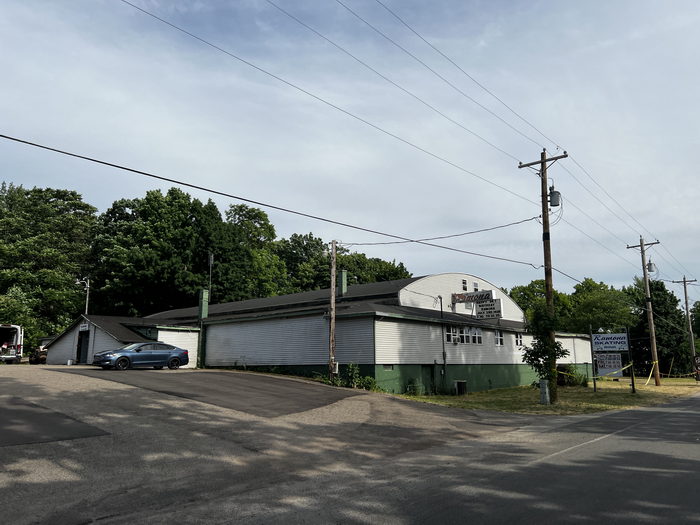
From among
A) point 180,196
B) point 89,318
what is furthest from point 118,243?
point 89,318

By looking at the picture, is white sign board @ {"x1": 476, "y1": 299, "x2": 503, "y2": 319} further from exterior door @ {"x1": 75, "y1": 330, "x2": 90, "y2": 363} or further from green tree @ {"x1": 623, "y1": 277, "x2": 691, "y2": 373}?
green tree @ {"x1": 623, "y1": 277, "x2": 691, "y2": 373}

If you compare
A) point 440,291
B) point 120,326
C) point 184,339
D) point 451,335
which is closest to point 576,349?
point 440,291

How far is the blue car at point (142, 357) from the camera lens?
25094 millimetres

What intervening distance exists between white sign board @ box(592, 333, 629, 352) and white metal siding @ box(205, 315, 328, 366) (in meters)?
15.9

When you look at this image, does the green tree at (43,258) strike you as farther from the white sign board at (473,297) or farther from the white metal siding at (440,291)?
the white sign board at (473,297)

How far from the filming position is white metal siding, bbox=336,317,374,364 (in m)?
23.3

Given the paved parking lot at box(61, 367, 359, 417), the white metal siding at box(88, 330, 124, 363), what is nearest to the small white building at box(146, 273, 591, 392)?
the paved parking lot at box(61, 367, 359, 417)

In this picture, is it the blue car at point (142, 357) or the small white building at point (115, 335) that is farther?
the small white building at point (115, 335)

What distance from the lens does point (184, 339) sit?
32344 mm

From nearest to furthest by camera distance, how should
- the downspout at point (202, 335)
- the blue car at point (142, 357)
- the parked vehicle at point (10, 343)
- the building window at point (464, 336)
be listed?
the blue car at point (142, 357) < the building window at point (464, 336) < the downspout at point (202, 335) < the parked vehicle at point (10, 343)

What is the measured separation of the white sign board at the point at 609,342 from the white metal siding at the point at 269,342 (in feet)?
52.2

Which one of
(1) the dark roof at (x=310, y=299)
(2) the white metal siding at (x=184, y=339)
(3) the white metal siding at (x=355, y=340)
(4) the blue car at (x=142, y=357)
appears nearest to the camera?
(3) the white metal siding at (x=355, y=340)

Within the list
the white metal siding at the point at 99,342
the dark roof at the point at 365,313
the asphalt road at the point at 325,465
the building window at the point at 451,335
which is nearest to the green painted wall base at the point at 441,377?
the building window at the point at 451,335

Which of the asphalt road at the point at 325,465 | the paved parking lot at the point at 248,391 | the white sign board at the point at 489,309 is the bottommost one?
the asphalt road at the point at 325,465
